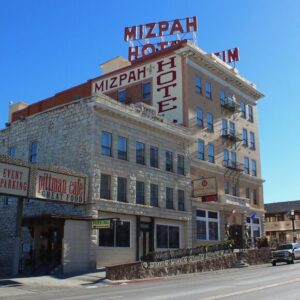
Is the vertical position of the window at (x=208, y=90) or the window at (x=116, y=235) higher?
the window at (x=208, y=90)

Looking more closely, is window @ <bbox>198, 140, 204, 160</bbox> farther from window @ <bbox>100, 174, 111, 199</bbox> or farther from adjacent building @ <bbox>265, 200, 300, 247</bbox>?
adjacent building @ <bbox>265, 200, 300, 247</bbox>

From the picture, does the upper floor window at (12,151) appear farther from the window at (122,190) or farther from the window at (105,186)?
the window at (122,190)

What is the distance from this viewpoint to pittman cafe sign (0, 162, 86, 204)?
26.2 metres

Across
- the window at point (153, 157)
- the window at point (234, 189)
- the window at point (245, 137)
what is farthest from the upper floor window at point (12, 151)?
the window at point (245, 137)

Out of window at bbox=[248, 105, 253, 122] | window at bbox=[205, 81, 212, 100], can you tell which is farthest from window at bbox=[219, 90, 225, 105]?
window at bbox=[248, 105, 253, 122]

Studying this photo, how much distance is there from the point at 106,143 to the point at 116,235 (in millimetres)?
6586

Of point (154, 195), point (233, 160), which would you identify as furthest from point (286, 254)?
point (233, 160)

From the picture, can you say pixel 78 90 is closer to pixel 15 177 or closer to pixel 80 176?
pixel 80 176

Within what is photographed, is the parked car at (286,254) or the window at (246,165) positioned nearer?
the parked car at (286,254)

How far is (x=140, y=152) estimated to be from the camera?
3784cm

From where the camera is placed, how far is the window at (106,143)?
1359 inches

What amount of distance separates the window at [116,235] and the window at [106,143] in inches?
200

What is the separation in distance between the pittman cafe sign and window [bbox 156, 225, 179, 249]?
9.00 metres

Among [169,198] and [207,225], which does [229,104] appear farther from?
[169,198]
